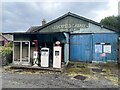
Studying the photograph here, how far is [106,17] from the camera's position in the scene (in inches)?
1200

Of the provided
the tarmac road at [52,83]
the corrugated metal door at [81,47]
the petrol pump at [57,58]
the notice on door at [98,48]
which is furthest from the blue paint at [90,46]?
the tarmac road at [52,83]

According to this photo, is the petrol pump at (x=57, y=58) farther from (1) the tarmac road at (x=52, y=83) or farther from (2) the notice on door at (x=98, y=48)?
(2) the notice on door at (x=98, y=48)

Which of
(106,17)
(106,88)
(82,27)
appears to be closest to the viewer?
(106,88)

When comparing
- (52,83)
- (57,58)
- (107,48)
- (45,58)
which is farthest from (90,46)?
(52,83)

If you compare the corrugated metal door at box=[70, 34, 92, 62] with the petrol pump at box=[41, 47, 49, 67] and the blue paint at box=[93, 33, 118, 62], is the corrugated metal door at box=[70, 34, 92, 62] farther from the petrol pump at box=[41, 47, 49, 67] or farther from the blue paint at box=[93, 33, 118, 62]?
the petrol pump at box=[41, 47, 49, 67]

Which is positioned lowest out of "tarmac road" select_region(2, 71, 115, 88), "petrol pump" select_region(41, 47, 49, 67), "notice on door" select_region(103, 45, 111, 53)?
"tarmac road" select_region(2, 71, 115, 88)

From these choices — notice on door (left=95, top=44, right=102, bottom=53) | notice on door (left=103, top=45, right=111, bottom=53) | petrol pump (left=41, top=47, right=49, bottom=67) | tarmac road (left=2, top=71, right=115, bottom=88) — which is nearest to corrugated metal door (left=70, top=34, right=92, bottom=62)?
notice on door (left=95, top=44, right=102, bottom=53)

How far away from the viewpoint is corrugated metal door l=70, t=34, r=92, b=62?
15.9 metres

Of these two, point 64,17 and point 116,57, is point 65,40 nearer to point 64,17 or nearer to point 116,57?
point 64,17

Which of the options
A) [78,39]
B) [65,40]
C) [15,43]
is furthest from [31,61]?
[78,39]

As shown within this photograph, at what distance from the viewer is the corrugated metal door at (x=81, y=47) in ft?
52.0

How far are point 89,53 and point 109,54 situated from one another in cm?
187

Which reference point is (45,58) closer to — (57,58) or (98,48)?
(57,58)

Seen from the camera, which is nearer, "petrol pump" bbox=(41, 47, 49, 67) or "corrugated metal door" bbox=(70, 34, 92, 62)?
"petrol pump" bbox=(41, 47, 49, 67)
